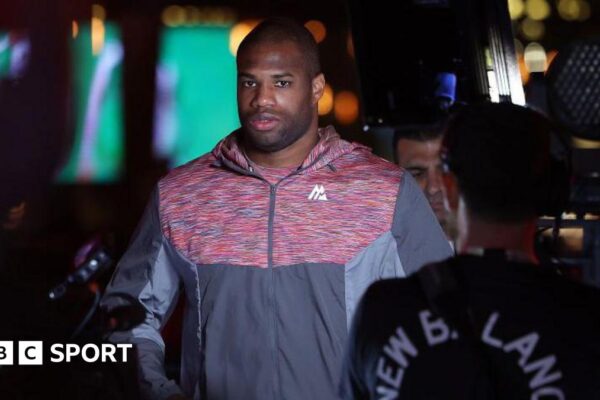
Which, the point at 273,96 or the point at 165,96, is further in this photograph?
the point at 165,96

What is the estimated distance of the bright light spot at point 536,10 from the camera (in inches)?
638

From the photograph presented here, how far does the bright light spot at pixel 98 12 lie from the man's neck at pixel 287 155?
598 cm

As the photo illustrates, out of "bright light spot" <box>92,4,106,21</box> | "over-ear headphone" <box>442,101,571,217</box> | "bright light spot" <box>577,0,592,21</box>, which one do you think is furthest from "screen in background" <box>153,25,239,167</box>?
"bright light spot" <box>577,0,592,21</box>

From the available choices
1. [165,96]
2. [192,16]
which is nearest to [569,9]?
[192,16]

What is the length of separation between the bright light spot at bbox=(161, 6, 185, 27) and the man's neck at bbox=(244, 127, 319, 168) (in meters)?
6.30

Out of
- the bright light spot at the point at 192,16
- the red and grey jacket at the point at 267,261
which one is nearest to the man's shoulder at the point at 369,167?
the red and grey jacket at the point at 267,261

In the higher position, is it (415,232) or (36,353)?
(415,232)

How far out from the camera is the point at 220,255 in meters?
2.60

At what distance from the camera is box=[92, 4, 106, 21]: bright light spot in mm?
8422

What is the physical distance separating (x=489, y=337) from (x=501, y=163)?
10.7 inches

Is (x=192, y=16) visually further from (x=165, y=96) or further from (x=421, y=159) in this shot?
(x=421, y=159)

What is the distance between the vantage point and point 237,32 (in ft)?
29.4

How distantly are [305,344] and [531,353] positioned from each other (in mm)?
946

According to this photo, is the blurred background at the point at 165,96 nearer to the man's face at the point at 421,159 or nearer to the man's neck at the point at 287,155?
the man's neck at the point at 287,155
